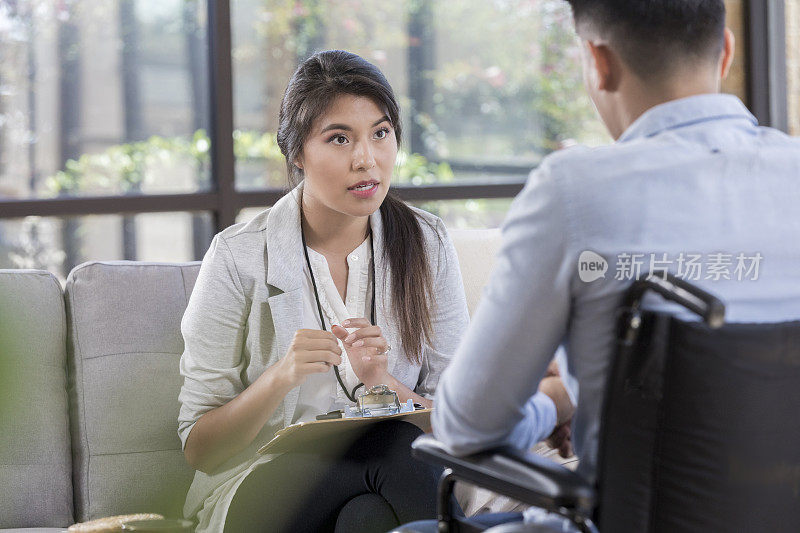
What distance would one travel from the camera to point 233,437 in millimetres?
1750

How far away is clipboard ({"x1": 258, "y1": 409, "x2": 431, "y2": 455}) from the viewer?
1505 mm

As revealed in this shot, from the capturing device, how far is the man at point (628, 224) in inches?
38.8

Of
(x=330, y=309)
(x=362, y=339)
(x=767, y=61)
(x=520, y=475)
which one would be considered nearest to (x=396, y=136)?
(x=330, y=309)

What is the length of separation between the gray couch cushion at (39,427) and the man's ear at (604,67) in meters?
1.34

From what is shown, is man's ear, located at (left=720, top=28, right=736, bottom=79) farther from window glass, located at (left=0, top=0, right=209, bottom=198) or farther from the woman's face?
window glass, located at (left=0, top=0, right=209, bottom=198)

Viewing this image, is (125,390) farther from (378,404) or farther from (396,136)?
A: (396,136)

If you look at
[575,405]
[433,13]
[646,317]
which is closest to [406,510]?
[575,405]

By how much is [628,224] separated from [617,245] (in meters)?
0.03

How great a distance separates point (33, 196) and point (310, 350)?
1850mm

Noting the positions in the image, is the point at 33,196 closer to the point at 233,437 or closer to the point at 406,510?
the point at 233,437

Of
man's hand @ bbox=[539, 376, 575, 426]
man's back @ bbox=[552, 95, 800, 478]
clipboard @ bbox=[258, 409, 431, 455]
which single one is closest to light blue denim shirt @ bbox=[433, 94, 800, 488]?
man's back @ bbox=[552, 95, 800, 478]

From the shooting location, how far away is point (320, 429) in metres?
1.54

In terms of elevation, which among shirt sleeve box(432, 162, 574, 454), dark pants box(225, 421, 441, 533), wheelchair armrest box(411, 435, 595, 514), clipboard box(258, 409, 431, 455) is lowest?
dark pants box(225, 421, 441, 533)

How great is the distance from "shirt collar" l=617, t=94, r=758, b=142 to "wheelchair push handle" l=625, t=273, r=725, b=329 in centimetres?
19
